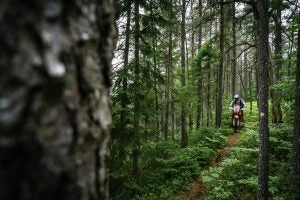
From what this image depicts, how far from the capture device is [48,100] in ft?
2.93

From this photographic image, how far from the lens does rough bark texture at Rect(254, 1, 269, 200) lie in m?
7.70

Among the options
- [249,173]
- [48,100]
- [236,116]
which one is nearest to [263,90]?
[249,173]

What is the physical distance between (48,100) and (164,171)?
11.9 metres

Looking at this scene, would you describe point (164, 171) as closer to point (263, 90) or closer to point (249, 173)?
point (249, 173)

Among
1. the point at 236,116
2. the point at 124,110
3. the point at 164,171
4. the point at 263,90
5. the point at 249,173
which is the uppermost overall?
the point at 263,90

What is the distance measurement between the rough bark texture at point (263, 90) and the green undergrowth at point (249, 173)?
61 centimetres

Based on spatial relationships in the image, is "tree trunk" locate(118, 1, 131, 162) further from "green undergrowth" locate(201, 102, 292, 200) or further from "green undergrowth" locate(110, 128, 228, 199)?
"green undergrowth" locate(201, 102, 292, 200)

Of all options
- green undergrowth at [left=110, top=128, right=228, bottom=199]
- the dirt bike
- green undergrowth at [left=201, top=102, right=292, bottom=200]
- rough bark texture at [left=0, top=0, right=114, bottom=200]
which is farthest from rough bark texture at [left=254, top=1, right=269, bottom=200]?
the dirt bike

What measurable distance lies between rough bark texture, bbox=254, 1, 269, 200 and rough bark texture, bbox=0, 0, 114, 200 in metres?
7.28

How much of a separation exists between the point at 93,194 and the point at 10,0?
66cm

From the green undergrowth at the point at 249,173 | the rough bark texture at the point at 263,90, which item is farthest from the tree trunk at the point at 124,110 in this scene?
the rough bark texture at the point at 263,90

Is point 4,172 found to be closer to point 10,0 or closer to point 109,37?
point 10,0

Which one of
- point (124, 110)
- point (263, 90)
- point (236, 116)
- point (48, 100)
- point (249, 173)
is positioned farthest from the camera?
point (236, 116)

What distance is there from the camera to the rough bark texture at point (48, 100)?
81cm
